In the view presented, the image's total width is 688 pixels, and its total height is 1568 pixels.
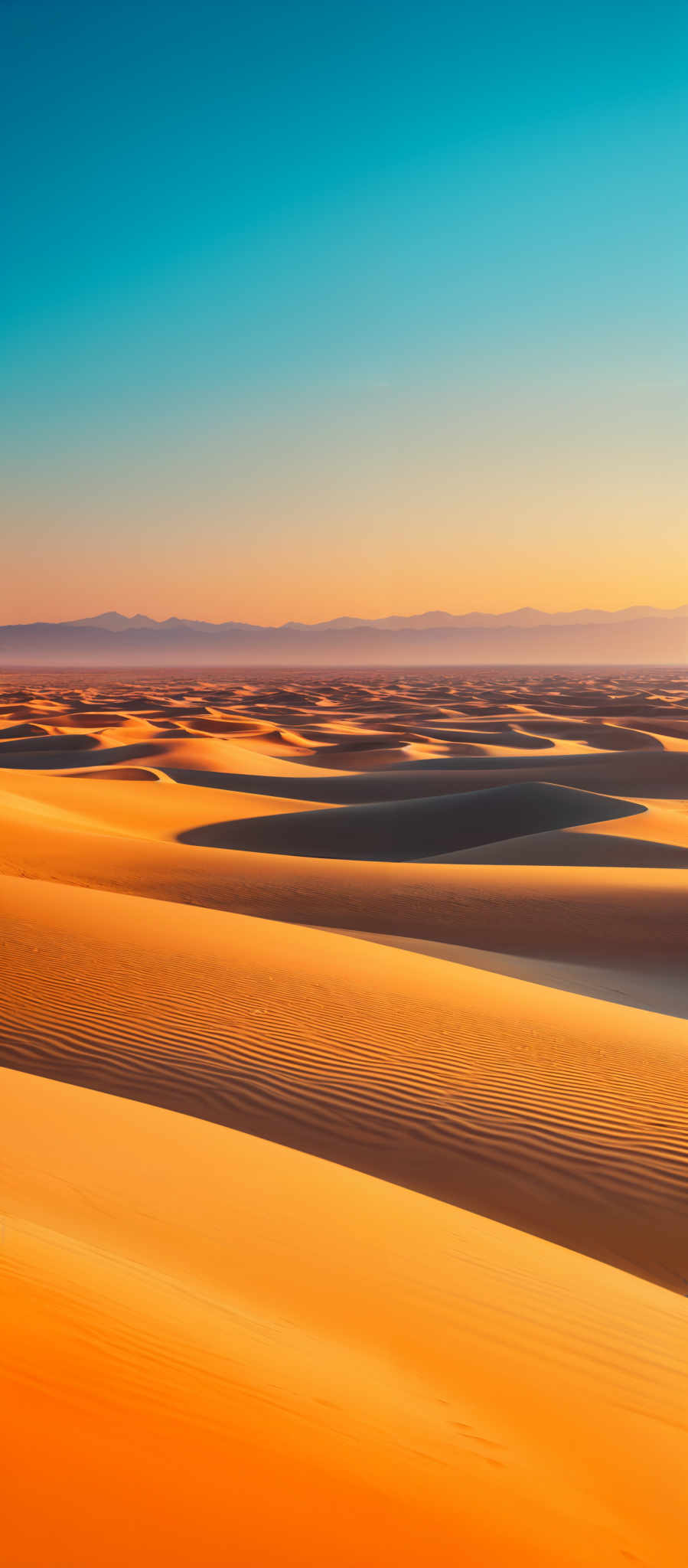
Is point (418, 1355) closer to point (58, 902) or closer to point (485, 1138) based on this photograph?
point (485, 1138)

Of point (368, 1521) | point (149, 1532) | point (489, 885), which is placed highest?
point (149, 1532)

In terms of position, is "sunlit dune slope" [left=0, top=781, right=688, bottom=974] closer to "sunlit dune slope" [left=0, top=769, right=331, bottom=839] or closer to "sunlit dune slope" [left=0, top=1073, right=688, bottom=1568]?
"sunlit dune slope" [left=0, top=769, right=331, bottom=839]

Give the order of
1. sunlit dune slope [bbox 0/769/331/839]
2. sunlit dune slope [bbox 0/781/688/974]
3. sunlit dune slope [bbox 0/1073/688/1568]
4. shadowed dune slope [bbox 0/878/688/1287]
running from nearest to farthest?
sunlit dune slope [bbox 0/1073/688/1568] → shadowed dune slope [bbox 0/878/688/1287] → sunlit dune slope [bbox 0/781/688/974] → sunlit dune slope [bbox 0/769/331/839]

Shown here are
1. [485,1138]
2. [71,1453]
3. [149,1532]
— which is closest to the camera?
[149,1532]

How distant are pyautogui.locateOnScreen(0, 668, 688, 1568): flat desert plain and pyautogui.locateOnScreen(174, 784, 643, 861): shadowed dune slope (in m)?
5.02

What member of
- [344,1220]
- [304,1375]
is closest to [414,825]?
[344,1220]

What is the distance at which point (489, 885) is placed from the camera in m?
13.1

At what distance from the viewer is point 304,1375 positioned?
104 inches

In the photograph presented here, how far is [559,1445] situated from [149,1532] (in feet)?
4.64

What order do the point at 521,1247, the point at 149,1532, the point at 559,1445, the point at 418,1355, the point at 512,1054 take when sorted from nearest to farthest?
the point at 149,1532, the point at 559,1445, the point at 418,1355, the point at 521,1247, the point at 512,1054

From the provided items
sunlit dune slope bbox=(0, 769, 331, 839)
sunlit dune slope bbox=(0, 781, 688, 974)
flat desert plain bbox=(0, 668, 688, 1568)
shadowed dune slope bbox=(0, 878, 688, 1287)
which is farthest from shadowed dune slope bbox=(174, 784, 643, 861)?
shadowed dune slope bbox=(0, 878, 688, 1287)

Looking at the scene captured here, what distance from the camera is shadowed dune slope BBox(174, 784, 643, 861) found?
61.2 feet

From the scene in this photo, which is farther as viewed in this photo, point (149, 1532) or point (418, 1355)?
point (418, 1355)

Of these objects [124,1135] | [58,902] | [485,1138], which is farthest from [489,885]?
[124,1135]
